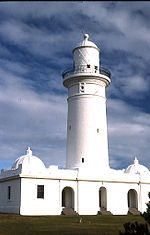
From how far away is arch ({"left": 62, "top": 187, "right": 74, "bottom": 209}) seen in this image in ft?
110

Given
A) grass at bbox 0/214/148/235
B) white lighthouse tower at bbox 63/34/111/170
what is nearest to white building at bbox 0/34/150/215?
white lighthouse tower at bbox 63/34/111/170

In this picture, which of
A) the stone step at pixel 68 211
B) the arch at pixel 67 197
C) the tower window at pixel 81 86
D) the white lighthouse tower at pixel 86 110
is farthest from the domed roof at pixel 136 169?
the tower window at pixel 81 86

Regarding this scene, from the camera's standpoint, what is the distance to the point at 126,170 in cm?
4019

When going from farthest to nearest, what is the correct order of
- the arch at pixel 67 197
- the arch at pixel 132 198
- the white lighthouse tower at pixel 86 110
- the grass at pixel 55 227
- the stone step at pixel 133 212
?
the arch at pixel 132 198 → the white lighthouse tower at pixel 86 110 → the stone step at pixel 133 212 → the arch at pixel 67 197 → the grass at pixel 55 227

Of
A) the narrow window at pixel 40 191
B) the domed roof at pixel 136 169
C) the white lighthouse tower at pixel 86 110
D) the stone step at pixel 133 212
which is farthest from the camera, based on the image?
the domed roof at pixel 136 169

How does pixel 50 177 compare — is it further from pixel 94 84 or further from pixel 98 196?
pixel 94 84

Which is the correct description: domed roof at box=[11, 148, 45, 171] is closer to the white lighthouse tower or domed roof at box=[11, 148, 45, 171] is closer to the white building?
the white building

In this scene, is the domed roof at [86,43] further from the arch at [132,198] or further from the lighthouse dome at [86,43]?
the arch at [132,198]

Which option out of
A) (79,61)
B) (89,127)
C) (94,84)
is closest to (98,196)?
(89,127)

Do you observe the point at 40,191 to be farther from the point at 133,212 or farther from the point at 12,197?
the point at 133,212

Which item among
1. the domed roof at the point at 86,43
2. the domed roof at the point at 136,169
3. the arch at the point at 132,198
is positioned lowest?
the arch at the point at 132,198

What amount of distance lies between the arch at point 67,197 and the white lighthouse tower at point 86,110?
2.44m

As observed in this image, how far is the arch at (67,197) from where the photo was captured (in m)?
33.5

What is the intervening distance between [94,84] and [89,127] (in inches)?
194
